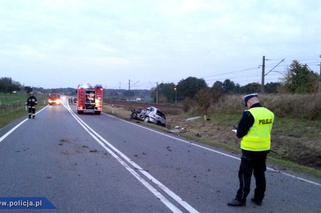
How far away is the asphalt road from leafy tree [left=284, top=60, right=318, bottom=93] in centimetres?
3696

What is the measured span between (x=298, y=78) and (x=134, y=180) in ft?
155

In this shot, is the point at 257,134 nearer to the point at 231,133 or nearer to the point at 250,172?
the point at 250,172

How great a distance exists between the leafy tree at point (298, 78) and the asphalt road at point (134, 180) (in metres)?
37.0

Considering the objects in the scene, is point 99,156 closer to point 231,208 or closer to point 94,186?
point 94,186

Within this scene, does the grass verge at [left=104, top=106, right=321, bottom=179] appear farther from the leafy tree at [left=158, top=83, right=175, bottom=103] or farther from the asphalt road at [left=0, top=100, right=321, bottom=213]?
the leafy tree at [left=158, top=83, right=175, bottom=103]

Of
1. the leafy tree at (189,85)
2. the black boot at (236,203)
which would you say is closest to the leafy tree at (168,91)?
the leafy tree at (189,85)

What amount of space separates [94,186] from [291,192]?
3751 mm

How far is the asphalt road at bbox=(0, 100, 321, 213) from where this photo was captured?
833 centimetres

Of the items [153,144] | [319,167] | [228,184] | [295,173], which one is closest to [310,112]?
[319,167]

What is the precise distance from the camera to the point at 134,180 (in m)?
10.6

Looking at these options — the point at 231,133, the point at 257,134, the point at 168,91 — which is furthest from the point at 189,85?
the point at 257,134

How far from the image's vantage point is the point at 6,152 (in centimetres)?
1493

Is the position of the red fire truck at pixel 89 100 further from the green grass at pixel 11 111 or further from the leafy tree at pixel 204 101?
the leafy tree at pixel 204 101

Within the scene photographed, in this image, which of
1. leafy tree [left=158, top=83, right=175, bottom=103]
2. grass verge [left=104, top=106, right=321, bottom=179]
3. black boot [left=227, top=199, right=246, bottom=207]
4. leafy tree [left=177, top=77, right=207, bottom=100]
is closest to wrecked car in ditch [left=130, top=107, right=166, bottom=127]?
grass verge [left=104, top=106, right=321, bottom=179]
